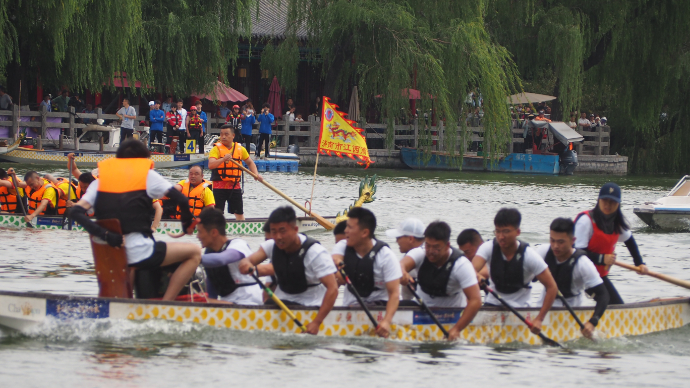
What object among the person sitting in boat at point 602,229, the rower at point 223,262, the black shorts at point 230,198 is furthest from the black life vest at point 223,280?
the black shorts at point 230,198

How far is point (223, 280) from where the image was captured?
29.1 ft

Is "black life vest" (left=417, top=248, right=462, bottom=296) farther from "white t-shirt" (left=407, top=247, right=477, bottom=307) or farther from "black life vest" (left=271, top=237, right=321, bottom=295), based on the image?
"black life vest" (left=271, top=237, right=321, bottom=295)

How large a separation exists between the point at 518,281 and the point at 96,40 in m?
18.0

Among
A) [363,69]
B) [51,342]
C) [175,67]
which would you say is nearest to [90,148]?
[175,67]

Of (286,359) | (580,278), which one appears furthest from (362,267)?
(580,278)

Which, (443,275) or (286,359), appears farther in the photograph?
(443,275)

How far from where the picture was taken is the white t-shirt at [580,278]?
883 cm

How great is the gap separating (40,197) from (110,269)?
25.8 ft

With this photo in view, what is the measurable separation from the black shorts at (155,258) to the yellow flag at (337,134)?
353 inches

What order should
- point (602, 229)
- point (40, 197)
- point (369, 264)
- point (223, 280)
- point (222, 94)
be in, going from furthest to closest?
point (222, 94) → point (40, 197) → point (602, 229) → point (223, 280) → point (369, 264)

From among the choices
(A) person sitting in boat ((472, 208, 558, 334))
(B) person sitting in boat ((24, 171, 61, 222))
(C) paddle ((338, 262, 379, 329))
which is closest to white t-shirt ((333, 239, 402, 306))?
(C) paddle ((338, 262, 379, 329))

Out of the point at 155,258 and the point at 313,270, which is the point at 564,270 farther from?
the point at 155,258

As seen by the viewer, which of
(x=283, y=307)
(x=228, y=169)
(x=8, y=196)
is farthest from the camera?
(x=8, y=196)

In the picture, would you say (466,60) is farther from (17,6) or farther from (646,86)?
(17,6)
